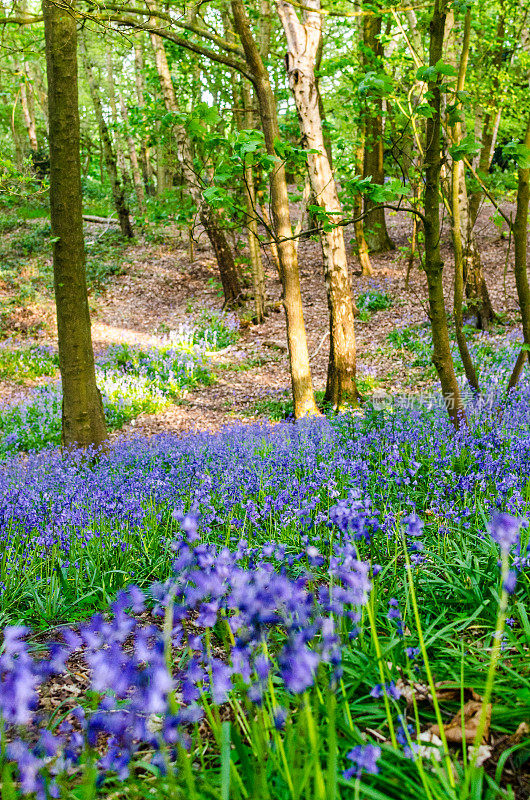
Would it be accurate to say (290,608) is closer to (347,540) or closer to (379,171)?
(347,540)

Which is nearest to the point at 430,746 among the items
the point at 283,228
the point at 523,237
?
the point at 523,237

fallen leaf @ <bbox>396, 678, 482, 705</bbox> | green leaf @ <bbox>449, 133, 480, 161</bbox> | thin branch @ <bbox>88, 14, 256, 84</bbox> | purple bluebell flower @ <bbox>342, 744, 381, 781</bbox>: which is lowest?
fallen leaf @ <bbox>396, 678, 482, 705</bbox>

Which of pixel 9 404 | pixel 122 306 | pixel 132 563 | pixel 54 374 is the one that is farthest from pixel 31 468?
pixel 122 306

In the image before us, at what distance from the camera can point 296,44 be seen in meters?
6.69

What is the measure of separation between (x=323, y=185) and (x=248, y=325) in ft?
24.1

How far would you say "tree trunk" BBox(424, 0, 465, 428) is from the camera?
4160 mm

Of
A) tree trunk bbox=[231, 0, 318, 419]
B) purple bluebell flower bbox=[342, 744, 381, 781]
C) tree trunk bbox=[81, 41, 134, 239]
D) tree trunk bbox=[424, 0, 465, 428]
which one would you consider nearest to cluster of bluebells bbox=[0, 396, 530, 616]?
tree trunk bbox=[424, 0, 465, 428]

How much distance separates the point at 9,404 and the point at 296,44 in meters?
7.44

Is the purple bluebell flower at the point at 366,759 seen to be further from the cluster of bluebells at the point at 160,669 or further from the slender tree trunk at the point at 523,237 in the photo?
the slender tree trunk at the point at 523,237

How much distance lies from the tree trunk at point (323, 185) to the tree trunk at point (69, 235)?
2581 millimetres

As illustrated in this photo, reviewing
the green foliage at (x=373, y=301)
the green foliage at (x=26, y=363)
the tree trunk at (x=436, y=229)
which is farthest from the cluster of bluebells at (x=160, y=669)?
the green foliage at (x=373, y=301)

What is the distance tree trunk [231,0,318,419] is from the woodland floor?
150 centimetres

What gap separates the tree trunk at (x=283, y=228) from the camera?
6582mm

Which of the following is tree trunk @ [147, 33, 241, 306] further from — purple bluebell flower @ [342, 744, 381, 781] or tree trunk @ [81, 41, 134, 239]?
purple bluebell flower @ [342, 744, 381, 781]
